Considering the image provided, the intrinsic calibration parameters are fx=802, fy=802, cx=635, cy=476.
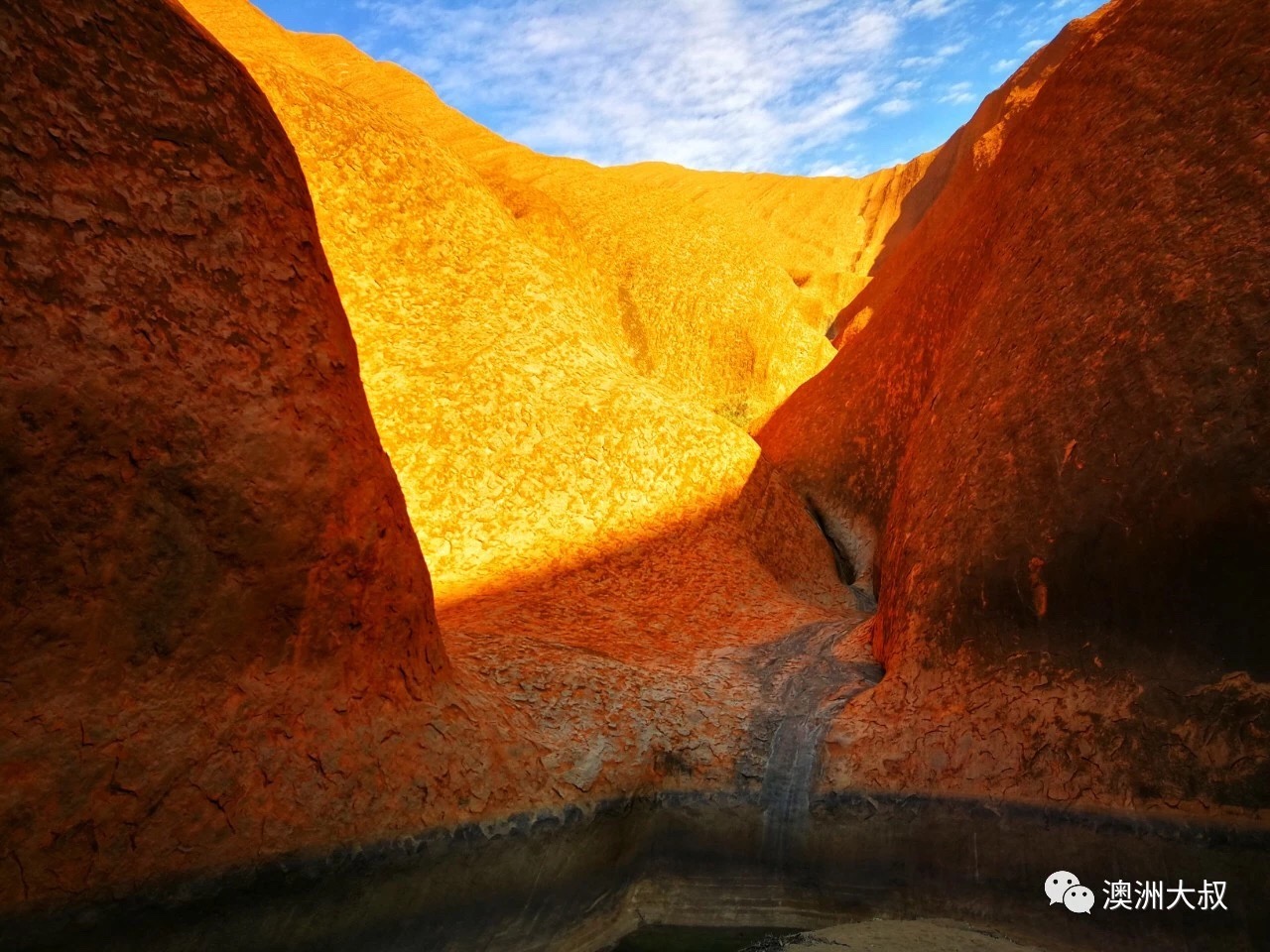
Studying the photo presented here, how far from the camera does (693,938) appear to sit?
3129mm

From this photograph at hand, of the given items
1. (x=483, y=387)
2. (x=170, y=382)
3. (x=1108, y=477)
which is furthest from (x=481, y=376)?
(x=1108, y=477)

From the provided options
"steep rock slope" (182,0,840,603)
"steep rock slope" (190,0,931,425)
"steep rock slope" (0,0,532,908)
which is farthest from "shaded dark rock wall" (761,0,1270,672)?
"steep rock slope" (190,0,931,425)

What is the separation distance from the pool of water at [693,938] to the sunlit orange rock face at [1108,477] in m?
0.71

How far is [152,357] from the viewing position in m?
2.34

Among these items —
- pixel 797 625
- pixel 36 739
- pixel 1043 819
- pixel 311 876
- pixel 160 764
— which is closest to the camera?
pixel 36 739

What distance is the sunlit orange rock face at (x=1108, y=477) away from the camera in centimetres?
285

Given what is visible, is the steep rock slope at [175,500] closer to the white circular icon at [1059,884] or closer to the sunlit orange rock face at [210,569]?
the sunlit orange rock face at [210,569]

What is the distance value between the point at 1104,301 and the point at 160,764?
155 inches

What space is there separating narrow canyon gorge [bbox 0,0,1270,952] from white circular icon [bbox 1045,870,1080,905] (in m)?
0.05

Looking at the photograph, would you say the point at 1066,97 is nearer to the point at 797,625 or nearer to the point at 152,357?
the point at 797,625

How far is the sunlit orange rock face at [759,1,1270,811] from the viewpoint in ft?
9.34

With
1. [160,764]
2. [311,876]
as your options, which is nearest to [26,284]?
[160,764]

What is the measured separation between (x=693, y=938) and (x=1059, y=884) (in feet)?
4.44

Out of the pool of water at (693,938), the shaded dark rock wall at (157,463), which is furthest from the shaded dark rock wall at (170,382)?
the pool of water at (693,938)
